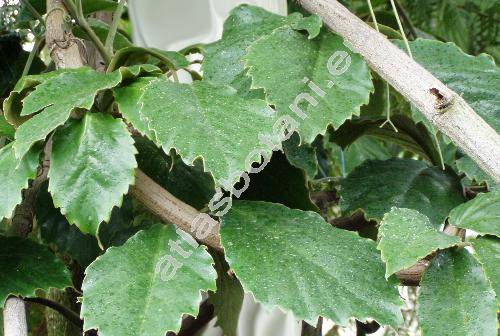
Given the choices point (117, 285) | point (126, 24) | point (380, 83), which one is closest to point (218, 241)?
point (117, 285)

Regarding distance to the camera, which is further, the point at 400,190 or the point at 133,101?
the point at 400,190

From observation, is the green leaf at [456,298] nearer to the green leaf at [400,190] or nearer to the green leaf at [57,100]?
the green leaf at [400,190]

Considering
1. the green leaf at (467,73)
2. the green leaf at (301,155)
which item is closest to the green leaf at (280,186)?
the green leaf at (301,155)

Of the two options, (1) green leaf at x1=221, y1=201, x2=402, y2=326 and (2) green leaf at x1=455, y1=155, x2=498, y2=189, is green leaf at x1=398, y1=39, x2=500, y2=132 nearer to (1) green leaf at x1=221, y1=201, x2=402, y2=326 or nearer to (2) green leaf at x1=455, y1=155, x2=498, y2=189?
(2) green leaf at x1=455, y1=155, x2=498, y2=189

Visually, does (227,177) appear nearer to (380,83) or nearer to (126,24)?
(380,83)

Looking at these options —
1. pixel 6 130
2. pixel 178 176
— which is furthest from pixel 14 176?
pixel 178 176

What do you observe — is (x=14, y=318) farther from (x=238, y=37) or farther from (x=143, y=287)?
(x=238, y=37)
